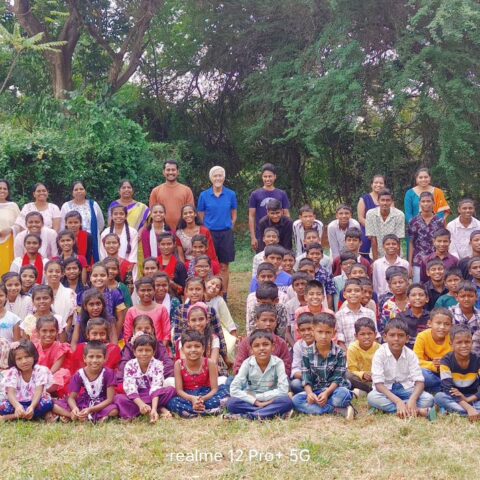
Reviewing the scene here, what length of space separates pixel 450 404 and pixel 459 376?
220mm

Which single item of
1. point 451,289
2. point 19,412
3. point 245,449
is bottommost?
point 245,449

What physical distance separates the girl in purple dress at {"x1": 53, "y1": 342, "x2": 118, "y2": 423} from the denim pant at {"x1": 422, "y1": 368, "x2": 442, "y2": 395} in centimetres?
216

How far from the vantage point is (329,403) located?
4.53 metres

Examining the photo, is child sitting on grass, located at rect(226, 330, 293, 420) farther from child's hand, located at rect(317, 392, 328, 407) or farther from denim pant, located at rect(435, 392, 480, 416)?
denim pant, located at rect(435, 392, 480, 416)

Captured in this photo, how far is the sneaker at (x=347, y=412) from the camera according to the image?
439 centimetres

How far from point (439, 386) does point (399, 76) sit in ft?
17.6

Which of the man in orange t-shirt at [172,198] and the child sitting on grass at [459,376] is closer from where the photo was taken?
the child sitting on grass at [459,376]

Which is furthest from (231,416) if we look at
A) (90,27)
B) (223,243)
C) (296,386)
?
(90,27)

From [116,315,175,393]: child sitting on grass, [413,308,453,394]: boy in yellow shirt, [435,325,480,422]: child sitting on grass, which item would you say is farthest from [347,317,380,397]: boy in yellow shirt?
[116,315,175,393]: child sitting on grass

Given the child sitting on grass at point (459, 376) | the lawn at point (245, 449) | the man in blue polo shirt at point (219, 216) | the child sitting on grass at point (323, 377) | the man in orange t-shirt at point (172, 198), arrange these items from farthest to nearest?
1. the man in blue polo shirt at point (219, 216)
2. the man in orange t-shirt at point (172, 198)
3. the child sitting on grass at point (323, 377)
4. the child sitting on grass at point (459, 376)
5. the lawn at point (245, 449)

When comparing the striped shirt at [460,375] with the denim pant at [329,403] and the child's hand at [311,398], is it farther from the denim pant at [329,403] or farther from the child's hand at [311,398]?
the child's hand at [311,398]

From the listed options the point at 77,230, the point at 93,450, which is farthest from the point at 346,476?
the point at 77,230

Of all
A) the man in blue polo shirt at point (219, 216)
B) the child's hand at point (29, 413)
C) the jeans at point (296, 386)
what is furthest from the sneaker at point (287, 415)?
the man in blue polo shirt at point (219, 216)

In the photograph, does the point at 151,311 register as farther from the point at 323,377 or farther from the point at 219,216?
the point at 219,216
